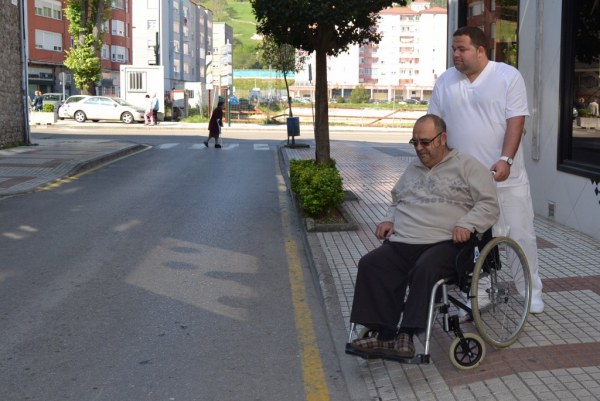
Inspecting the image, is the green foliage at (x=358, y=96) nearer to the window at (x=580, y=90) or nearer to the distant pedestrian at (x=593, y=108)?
the window at (x=580, y=90)

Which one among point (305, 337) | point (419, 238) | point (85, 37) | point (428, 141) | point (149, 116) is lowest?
point (305, 337)

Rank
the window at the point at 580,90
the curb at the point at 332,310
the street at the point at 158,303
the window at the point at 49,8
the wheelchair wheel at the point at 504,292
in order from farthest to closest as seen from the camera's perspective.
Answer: the window at the point at 49,8
the window at the point at 580,90
the wheelchair wheel at the point at 504,292
the street at the point at 158,303
the curb at the point at 332,310

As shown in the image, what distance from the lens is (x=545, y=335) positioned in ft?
17.1

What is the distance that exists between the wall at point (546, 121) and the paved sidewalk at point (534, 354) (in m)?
0.96

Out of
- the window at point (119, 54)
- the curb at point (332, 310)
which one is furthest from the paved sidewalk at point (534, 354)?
the window at point (119, 54)

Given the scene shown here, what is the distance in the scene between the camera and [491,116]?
5.32 metres

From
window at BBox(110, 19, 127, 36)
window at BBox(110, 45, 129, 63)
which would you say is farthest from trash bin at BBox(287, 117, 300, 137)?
window at BBox(110, 19, 127, 36)

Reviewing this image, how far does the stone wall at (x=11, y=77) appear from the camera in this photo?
2217cm

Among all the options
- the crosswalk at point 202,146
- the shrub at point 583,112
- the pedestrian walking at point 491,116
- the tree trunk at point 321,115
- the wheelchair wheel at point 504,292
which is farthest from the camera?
the crosswalk at point 202,146

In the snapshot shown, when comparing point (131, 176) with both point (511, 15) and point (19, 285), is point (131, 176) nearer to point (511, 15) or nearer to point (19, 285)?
point (511, 15)

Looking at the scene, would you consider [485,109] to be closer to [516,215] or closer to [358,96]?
[516,215]

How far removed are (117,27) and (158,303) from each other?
8023 centimetres

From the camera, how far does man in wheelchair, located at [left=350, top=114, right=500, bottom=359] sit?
14.8 feet

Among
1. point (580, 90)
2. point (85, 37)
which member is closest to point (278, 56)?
point (85, 37)
